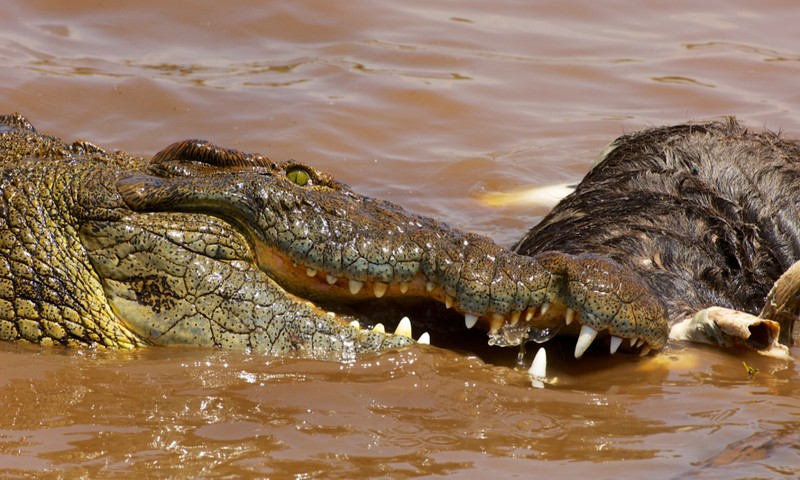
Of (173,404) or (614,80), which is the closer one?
(173,404)

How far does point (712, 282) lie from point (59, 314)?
2743 millimetres

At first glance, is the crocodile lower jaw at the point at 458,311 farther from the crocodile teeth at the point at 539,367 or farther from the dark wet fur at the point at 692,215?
the dark wet fur at the point at 692,215

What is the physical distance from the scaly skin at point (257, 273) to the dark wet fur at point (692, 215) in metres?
0.97

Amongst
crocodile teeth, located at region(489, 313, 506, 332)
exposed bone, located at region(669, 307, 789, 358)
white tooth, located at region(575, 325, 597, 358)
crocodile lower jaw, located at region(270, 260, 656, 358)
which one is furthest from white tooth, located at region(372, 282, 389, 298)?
exposed bone, located at region(669, 307, 789, 358)

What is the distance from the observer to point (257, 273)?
3.90 meters

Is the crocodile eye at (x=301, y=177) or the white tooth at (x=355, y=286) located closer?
the white tooth at (x=355, y=286)

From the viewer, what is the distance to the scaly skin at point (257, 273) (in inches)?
147

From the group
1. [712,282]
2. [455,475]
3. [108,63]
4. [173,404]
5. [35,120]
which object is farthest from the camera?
[108,63]

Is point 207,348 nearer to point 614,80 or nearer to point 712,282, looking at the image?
point 712,282

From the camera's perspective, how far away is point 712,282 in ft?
15.8

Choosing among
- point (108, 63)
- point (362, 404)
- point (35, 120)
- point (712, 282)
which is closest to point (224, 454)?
point (362, 404)

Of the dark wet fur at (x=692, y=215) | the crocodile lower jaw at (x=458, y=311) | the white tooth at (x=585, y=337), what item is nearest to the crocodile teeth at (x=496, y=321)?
the crocodile lower jaw at (x=458, y=311)

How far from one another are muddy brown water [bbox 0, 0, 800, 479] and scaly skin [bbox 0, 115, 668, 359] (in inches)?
5.4

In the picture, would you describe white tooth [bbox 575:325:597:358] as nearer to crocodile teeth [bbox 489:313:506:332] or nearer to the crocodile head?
the crocodile head
